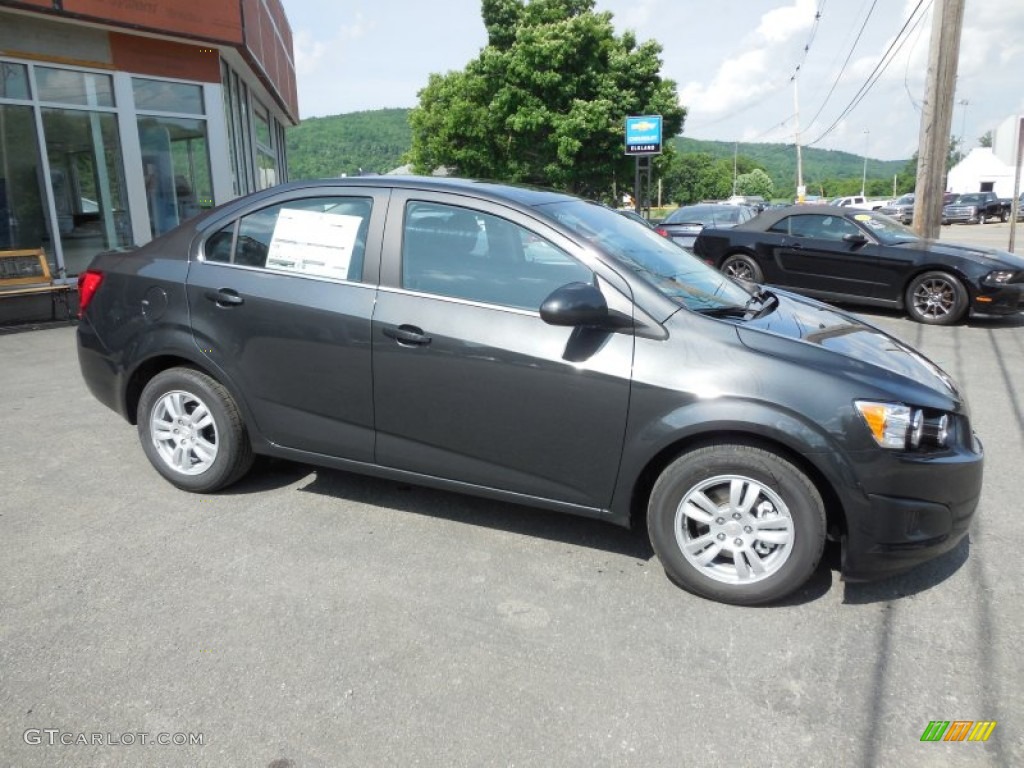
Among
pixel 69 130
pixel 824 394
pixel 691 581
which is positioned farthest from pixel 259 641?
pixel 69 130

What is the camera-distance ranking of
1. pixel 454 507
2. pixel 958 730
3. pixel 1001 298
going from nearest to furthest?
1. pixel 958 730
2. pixel 454 507
3. pixel 1001 298

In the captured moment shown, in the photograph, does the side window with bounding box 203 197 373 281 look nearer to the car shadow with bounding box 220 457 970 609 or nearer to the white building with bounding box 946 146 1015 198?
the car shadow with bounding box 220 457 970 609

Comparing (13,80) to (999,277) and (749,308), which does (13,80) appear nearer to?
(749,308)

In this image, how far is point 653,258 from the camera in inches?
147

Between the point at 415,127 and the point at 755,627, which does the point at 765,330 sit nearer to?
the point at 755,627

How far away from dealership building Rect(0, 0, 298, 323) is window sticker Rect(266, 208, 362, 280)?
24.1ft

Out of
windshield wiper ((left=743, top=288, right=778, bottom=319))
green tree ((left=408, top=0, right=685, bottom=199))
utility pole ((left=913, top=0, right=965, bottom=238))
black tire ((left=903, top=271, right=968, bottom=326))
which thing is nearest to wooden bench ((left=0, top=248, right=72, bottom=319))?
windshield wiper ((left=743, top=288, right=778, bottom=319))

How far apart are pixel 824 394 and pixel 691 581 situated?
3.01ft

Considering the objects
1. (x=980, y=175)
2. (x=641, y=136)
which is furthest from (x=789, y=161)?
(x=641, y=136)

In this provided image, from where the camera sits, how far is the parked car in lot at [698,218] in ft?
49.9

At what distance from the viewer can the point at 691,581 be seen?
3146 mm

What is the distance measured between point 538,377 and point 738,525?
3.28 ft

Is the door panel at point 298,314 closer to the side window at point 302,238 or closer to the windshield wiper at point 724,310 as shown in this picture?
the side window at point 302,238

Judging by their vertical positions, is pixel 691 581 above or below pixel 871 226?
below
